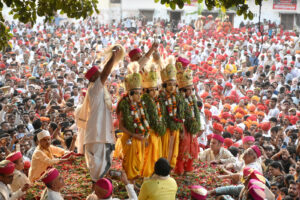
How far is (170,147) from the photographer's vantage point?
6293mm

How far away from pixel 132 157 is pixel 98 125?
67 cm

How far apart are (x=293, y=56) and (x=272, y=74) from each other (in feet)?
11.9

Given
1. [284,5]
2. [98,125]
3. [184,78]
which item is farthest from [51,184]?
[284,5]

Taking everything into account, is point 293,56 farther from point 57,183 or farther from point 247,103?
point 57,183

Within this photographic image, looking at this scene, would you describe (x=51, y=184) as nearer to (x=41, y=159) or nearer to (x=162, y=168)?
(x=162, y=168)

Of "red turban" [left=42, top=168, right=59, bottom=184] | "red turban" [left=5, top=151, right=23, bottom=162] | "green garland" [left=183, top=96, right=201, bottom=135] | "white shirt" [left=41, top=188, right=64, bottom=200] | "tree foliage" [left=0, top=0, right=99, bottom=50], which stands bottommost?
"white shirt" [left=41, top=188, right=64, bottom=200]

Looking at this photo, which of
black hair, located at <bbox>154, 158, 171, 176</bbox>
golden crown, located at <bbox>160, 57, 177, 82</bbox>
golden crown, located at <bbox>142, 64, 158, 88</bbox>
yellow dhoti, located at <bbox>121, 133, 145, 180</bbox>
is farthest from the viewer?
golden crown, located at <bbox>160, 57, 177, 82</bbox>

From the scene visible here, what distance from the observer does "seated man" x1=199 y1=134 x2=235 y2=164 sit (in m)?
7.07

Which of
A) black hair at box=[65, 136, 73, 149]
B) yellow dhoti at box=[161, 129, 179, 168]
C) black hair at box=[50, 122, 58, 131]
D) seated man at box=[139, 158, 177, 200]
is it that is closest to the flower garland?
yellow dhoti at box=[161, 129, 179, 168]

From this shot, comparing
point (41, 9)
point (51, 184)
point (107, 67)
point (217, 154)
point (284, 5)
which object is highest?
point (284, 5)

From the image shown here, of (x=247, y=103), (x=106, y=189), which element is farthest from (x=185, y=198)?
(x=247, y=103)

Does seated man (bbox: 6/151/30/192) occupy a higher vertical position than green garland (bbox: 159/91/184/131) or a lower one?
lower

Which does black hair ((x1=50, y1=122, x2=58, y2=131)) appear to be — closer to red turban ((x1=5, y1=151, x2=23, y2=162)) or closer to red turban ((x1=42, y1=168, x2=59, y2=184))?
red turban ((x1=5, y1=151, x2=23, y2=162))

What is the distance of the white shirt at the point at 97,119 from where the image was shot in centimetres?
555
